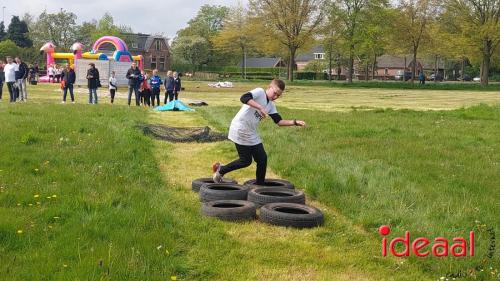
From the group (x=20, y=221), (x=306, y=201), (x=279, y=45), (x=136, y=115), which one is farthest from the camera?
(x=279, y=45)

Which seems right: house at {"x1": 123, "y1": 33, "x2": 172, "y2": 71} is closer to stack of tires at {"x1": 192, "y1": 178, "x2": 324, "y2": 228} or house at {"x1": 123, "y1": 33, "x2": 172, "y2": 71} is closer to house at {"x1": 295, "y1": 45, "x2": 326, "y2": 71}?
house at {"x1": 295, "y1": 45, "x2": 326, "y2": 71}

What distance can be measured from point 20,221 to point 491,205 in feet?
18.8

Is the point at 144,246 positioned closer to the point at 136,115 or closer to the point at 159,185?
the point at 159,185

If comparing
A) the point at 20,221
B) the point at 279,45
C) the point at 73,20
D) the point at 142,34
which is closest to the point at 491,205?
the point at 20,221

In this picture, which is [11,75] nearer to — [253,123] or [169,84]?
[169,84]

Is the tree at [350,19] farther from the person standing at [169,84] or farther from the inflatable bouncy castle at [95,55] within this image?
the person standing at [169,84]

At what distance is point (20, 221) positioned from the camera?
5.37 meters

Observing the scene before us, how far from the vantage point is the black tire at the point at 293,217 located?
616 cm

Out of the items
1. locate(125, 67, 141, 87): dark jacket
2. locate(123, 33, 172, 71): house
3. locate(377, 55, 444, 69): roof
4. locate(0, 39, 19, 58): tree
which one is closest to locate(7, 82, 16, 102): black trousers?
locate(125, 67, 141, 87): dark jacket

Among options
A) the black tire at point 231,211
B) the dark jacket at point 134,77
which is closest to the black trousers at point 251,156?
the black tire at point 231,211

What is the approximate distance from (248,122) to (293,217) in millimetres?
2004

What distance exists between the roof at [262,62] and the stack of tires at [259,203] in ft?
364

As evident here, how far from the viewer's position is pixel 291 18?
6531 centimetres

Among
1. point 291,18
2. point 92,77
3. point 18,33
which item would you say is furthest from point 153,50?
point 92,77
